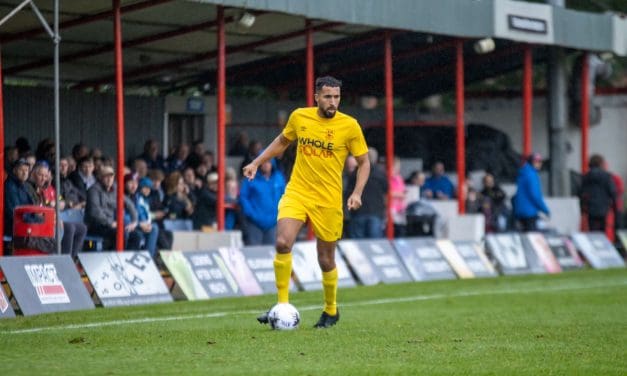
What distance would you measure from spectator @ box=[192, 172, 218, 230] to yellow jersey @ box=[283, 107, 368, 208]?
945 centimetres

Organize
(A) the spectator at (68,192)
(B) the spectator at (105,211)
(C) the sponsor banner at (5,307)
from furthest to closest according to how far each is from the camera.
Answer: (A) the spectator at (68,192) → (B) the spectator at (105,211) → (C) the sponsor banner at (5,307)

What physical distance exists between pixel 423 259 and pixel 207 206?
Answer: 4.15 m

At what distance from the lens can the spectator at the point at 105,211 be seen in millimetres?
20172

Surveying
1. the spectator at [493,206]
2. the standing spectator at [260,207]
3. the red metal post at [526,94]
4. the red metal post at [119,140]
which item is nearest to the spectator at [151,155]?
the standing spectator at [260,207]

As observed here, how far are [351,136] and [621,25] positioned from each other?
64.0 feet

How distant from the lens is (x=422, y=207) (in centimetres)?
2794

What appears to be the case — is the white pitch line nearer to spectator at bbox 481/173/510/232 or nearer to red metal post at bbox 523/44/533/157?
spectator at bbox 481/173/510/232

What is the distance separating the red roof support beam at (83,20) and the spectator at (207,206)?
3.27m

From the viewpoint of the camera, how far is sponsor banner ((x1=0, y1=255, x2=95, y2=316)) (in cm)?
1703

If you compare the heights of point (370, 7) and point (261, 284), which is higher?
point (370, 7)

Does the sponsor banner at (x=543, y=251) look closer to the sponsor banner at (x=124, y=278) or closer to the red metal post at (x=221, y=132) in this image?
the red metal post at (x=221, y=132)

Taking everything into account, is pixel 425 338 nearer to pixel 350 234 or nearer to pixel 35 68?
pixel 350 234

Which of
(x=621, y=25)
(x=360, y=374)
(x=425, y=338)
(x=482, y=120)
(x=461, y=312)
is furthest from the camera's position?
(x=482, y=120)

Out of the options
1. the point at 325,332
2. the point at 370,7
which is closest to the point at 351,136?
the point at 325,332
